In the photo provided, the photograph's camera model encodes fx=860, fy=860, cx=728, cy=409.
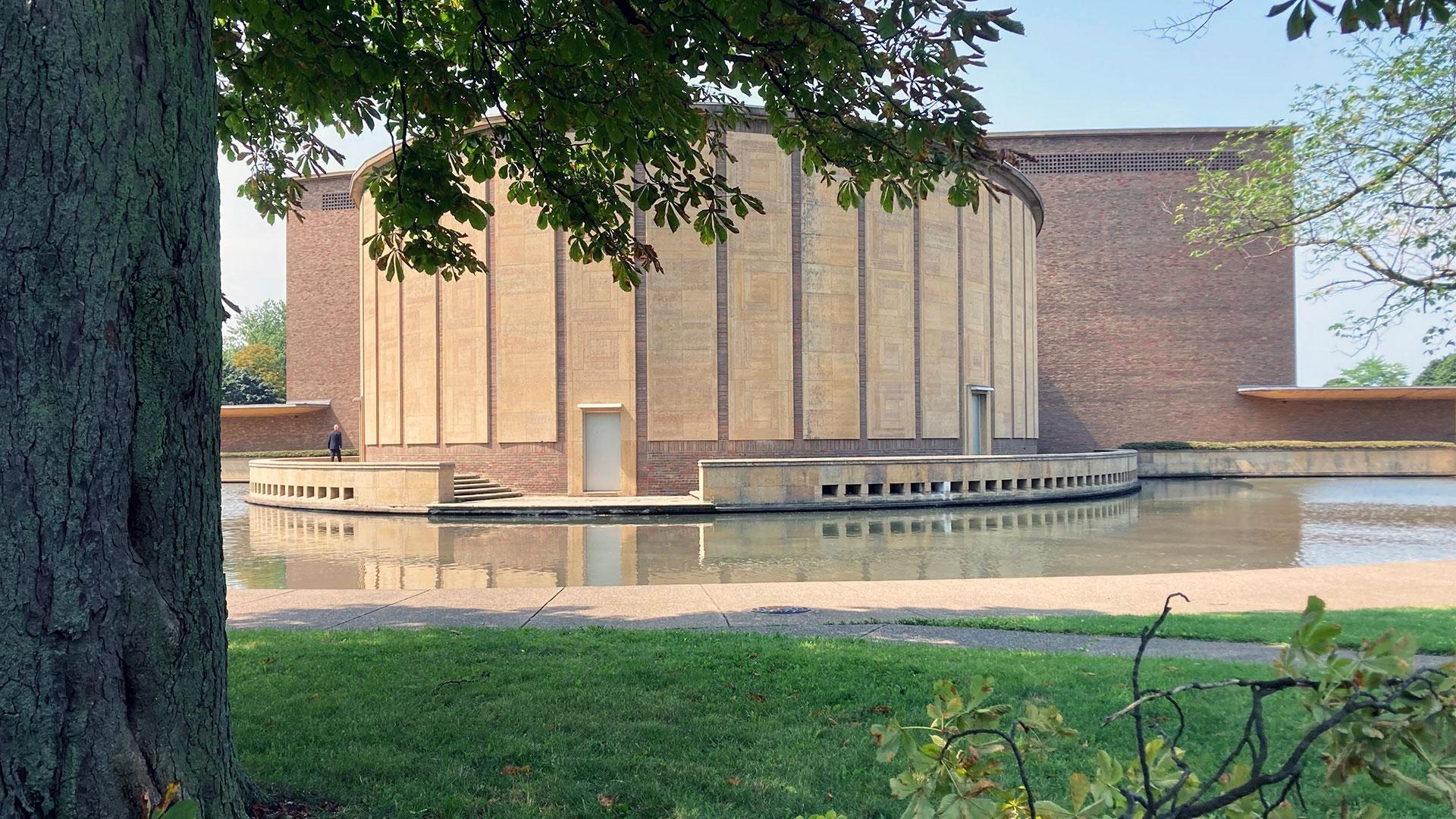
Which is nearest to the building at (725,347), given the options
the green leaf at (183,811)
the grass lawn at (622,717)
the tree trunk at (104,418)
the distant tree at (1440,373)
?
the grass lawn at (622,717)

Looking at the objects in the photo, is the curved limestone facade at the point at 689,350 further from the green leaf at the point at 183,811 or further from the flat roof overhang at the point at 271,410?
the green leaf at the point at 183,811

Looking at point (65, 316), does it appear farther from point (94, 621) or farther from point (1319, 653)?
point (1319, 653)

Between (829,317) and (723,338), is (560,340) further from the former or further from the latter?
(829,317)

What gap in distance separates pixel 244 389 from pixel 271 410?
7.85m

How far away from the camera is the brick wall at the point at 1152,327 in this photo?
145 feet

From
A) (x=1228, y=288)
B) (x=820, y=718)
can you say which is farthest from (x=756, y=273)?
(x=1228, y=288)

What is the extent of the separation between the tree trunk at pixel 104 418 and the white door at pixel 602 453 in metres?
24.2

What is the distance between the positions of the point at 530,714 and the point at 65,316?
331 cm

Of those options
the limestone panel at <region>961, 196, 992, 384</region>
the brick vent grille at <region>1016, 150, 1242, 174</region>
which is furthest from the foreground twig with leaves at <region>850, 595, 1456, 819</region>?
the brick vent grille at <region>1016, 150, 1242, 174</region>

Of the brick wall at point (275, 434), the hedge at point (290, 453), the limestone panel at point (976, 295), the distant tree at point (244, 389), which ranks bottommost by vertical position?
the hedge at point (290, 453)

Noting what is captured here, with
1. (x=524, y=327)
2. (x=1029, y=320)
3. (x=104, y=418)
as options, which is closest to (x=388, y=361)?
(x=524, y=327)

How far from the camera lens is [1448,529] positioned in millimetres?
18422

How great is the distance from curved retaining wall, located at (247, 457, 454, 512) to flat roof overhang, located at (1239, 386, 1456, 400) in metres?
39.9

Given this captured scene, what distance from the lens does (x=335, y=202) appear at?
48.7m
